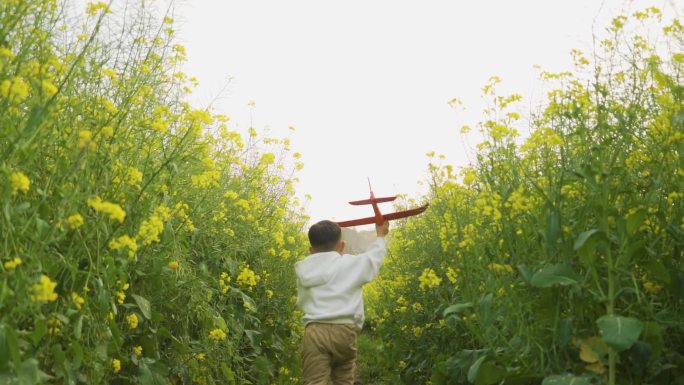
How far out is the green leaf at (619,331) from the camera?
2.28m

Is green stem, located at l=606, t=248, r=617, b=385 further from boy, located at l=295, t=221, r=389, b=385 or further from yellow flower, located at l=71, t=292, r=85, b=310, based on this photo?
boy, located at l=295, t=221, r=389, b=385

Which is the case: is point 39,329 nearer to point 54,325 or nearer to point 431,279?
point 54,325

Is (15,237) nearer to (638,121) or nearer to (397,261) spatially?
(638,121)

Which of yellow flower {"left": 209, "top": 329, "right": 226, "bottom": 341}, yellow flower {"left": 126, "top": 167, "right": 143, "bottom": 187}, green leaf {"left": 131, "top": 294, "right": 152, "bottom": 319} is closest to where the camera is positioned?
yellow flower {"left": 126, "top": 167, "right": 143, "bottom": 187}

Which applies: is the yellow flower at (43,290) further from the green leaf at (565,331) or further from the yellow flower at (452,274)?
the yellow flower at (452,274)

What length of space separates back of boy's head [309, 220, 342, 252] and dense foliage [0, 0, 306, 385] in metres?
0.41

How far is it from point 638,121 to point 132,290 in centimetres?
218

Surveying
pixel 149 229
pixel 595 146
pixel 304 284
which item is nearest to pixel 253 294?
pixel 304 284

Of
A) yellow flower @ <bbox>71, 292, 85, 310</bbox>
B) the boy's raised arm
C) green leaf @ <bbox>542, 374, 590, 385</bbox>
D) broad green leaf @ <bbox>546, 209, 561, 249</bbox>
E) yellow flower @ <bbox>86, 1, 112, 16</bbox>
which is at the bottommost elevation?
green leaf @ <bbox>542, 374, 590, 385</bbox>

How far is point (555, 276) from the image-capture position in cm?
244

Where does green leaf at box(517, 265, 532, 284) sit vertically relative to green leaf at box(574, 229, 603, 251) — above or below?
below

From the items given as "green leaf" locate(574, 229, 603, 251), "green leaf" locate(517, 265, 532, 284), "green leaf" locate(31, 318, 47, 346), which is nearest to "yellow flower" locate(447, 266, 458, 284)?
"green leaf" locate(517, 265, 532, 284)

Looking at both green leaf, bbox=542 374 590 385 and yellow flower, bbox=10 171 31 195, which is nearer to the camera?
yellow flower, bbox=10 171 31 195

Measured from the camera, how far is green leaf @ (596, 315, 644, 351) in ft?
7.48
